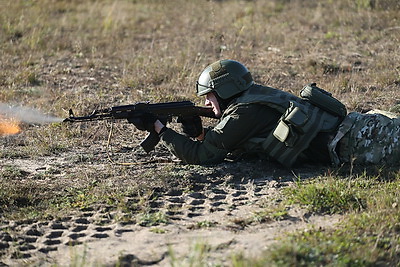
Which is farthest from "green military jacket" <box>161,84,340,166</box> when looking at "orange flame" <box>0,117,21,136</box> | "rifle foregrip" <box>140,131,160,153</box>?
"orange flame" <box>0,117,21,136</box>

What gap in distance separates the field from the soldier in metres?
0.17

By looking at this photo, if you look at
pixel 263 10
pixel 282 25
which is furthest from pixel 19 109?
pixel 263 10

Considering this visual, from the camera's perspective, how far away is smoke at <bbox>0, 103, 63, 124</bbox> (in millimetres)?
8320

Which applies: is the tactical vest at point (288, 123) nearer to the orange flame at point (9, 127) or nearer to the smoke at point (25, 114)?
the smoke at point (25, 114)

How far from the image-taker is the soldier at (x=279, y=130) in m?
6.24

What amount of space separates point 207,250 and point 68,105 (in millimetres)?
4906

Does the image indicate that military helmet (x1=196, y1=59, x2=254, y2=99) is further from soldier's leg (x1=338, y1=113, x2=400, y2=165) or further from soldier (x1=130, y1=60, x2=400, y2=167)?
soldier's leg (x1=338, y1=113, x2=400, y2=165)

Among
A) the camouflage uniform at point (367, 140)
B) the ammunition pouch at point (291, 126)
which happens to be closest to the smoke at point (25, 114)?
the ammunition pouch at point (291, 126)

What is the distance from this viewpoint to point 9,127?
821 centimetres

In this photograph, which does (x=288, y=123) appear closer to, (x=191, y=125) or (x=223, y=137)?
(x=223, y=137)

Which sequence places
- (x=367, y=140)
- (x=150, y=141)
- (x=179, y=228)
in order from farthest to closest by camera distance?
(x=150, y=141)
(x=367, y=140)
(x=179, y=228)

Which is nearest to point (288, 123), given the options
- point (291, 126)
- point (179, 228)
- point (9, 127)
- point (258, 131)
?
point (291, 126)

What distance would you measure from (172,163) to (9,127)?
8.24 feet

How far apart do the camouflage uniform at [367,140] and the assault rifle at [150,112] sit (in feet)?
4.19
